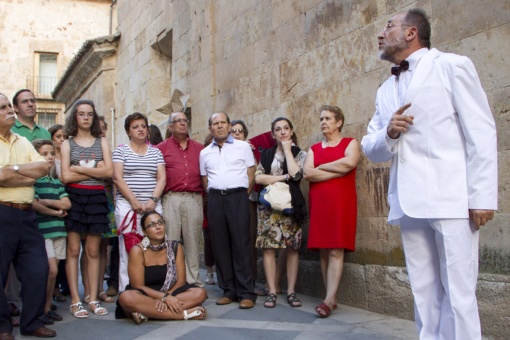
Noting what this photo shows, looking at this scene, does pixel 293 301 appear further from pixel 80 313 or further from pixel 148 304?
pixel 80 313

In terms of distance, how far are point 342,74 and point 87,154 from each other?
2.61 metres

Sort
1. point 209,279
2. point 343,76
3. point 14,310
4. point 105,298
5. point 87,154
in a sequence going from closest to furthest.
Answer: point 14,310 < point 87,154 < point 343,76 < point 105,298 < point 209,279

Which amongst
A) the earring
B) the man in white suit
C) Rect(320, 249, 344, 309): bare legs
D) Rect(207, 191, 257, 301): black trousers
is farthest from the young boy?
the man in white suit

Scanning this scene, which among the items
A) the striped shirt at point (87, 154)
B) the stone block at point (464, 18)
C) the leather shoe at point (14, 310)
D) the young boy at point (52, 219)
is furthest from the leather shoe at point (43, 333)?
the stone block at point (464, 18)

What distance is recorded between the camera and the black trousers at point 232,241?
19.2 ft

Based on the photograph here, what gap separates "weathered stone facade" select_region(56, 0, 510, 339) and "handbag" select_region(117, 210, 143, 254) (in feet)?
6.03

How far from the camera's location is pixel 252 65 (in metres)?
7.86

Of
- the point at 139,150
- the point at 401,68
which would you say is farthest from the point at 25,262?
the point at 401,68

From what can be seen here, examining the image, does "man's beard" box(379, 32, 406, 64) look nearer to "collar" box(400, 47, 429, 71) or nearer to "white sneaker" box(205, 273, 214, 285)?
"collar" box(400, 47, 429, 71)

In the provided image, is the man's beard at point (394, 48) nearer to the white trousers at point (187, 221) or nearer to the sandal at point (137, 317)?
the sandal at point (137, 317)

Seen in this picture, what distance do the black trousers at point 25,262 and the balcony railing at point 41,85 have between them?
30691 mm

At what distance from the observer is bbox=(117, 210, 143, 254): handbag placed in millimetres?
5754

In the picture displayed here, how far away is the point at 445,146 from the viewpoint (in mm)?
3039

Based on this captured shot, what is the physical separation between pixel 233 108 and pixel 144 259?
3.53 metres
